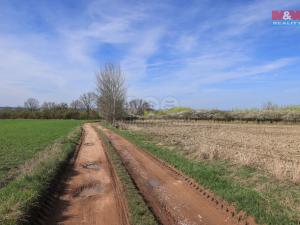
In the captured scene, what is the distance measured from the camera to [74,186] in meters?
9.20

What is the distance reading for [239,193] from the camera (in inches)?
299

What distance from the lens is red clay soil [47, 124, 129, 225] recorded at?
20.5ft

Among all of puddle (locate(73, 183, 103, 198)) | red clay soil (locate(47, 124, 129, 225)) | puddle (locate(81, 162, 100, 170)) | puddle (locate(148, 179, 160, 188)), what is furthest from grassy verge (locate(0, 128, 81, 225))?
puddle (locate(148, 179, 160, 188))

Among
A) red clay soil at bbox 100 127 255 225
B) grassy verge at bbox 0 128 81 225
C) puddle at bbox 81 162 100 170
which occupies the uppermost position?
grassy verge at bbox 0 128 81 225

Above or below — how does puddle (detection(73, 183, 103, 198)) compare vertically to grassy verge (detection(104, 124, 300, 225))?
below

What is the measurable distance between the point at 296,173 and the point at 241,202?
2.83 m

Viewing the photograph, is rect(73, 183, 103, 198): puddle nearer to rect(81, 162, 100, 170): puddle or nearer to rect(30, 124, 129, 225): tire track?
rect(30, 124, 129, 225): tire track

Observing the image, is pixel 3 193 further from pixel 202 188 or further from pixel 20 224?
pixel 202 188

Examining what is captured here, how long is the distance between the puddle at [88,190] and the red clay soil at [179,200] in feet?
4.20

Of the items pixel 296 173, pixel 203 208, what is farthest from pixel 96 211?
pixel 296 173

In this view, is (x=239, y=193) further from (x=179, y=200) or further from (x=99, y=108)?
(x=99, y=108)

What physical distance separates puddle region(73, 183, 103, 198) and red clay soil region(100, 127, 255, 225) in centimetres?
128

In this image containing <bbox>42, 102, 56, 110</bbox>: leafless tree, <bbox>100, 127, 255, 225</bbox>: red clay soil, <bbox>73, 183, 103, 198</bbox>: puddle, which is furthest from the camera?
<bbox>42, 102, 56, 110</bbox>: leafless tree

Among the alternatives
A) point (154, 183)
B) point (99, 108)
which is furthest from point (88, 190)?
point (99, 108)
